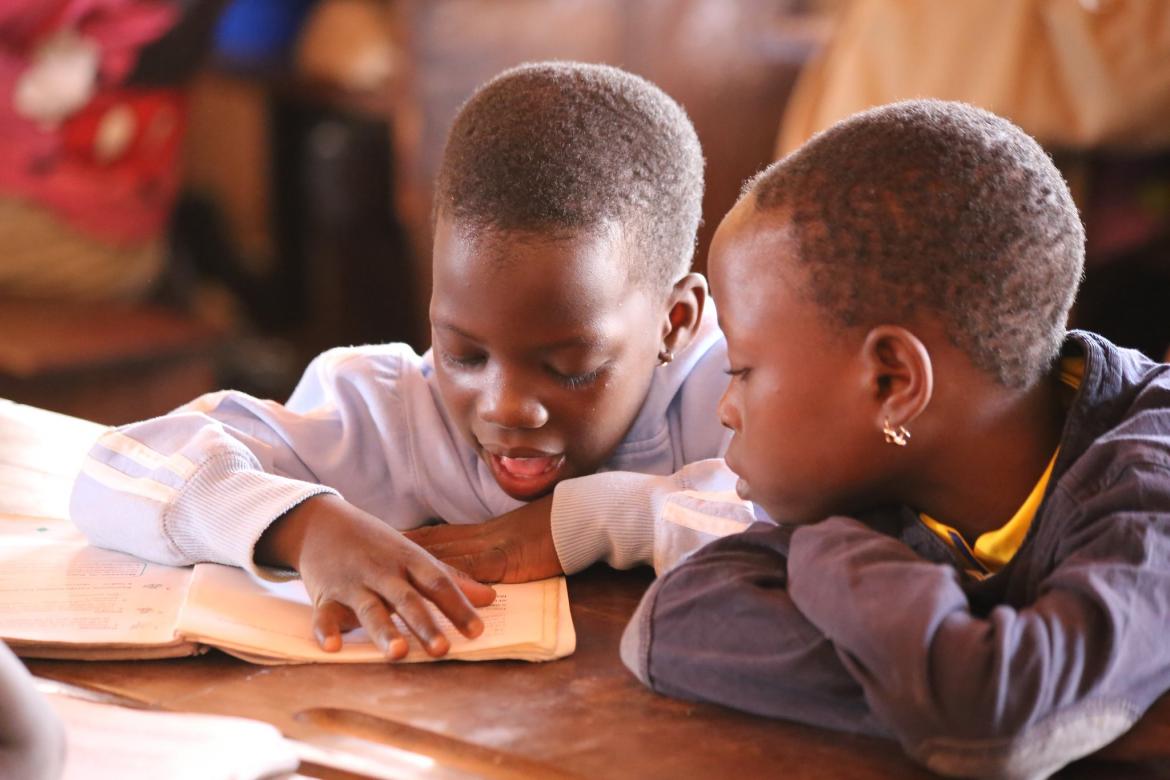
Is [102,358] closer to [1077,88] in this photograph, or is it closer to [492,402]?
[492,402]

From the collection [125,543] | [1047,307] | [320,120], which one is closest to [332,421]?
[125,543]

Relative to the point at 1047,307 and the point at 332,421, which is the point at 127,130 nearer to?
the point at 332,421

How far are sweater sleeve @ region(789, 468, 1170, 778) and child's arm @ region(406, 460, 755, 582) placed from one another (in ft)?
0.97

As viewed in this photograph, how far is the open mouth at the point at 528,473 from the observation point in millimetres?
1226

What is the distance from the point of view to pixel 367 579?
102 centimetres

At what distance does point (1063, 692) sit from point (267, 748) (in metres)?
0.46

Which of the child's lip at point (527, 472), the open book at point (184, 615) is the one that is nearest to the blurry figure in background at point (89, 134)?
the open book at point (184, 615)

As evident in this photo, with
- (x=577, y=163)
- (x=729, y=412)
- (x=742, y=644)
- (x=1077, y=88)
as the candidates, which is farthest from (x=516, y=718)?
(x=1077, y=88)

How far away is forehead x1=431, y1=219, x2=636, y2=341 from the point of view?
113 cm

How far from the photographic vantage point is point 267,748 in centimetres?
78

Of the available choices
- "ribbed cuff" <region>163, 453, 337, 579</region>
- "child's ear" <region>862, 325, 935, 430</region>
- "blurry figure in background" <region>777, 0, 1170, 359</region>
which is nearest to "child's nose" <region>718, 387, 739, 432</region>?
"child's ear" <region>862, 325, 935, 430</region>

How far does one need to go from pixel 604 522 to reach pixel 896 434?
12.8 inches

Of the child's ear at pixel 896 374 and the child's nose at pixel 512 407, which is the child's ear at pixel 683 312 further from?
Result: the child's ear at pixel 896 374

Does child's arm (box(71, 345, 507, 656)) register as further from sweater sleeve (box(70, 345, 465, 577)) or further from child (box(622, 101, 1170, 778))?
child (box(622, 101, 1170, 778))
